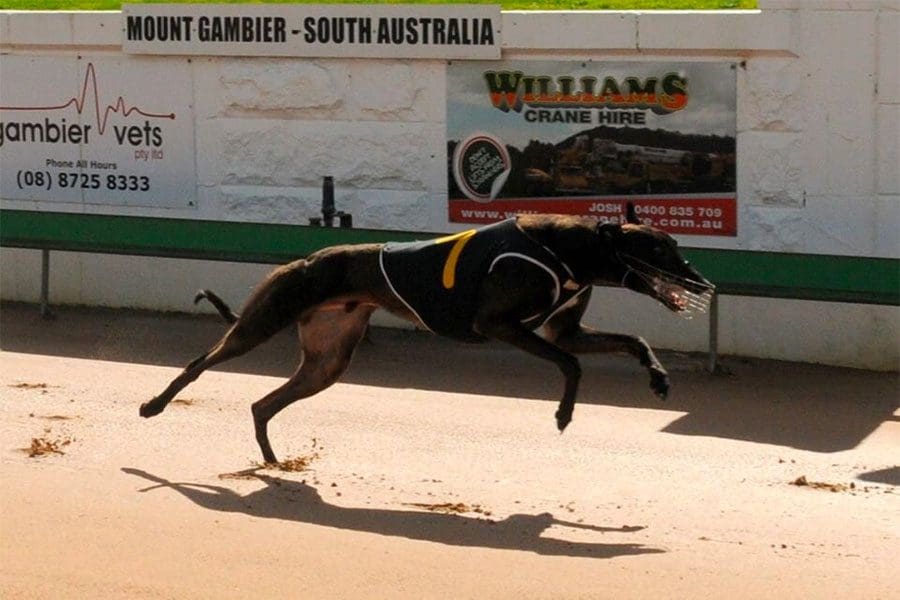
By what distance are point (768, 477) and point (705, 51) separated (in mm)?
4218

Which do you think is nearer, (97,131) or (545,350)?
(545,350)

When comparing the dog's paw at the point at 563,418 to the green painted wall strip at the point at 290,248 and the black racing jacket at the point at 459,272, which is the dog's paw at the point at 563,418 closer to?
the black racing jacket at the point at 459,272

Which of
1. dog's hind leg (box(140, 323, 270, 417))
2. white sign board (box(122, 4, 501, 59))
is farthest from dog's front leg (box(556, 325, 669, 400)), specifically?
white sign board (box(122, 4, 501, 59))

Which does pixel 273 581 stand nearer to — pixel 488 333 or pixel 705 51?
pixel 488 333

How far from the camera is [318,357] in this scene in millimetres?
9375

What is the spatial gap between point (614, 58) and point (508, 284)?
455 cm

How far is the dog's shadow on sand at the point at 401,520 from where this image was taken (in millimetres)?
7589

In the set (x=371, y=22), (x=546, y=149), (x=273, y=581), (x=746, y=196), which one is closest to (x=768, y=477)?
(x=273, y=581)

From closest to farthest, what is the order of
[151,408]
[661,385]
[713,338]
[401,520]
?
[401,520] < [661,385] < [151,408] < [713,338]

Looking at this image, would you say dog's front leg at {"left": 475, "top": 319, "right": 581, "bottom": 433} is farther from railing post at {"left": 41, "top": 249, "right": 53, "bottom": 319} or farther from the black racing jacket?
railing post at {"left": 41, "top": 249, "right": 53, "bottom": 319}

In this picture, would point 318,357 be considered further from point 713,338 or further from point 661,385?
point 713,338

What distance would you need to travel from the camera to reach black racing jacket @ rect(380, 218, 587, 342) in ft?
28.0

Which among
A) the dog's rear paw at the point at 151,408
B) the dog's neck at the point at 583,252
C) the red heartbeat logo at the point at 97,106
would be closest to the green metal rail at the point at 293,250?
the red heartbeat logo at the point at 97,106

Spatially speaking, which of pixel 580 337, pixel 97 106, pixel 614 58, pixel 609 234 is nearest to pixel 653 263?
pixel 609 234
